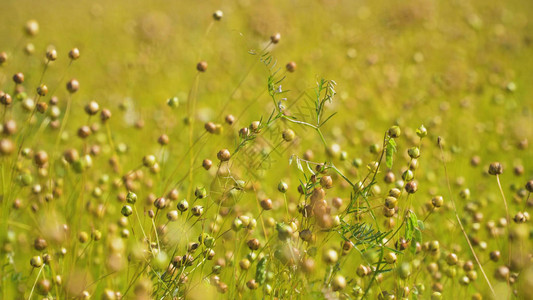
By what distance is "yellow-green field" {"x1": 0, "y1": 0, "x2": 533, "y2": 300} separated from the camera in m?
1.16

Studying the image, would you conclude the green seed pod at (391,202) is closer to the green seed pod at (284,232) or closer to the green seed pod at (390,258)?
the green seed pod at (390,258)

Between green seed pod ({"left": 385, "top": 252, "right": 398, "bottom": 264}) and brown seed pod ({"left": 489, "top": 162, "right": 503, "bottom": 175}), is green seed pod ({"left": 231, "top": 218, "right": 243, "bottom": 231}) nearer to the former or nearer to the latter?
green seed pod ({"left": 385, "top": 252, "right": 398, "bottom": 264})

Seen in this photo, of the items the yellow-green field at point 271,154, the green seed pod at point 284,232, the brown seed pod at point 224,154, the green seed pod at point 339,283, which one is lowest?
the yellow-green field at point 271,154

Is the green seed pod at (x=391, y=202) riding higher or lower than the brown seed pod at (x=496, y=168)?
higher

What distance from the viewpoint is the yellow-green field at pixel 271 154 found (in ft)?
3.79

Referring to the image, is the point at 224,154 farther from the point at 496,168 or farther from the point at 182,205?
the point at 496,168

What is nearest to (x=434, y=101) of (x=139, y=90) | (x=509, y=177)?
(x=509, y=177)

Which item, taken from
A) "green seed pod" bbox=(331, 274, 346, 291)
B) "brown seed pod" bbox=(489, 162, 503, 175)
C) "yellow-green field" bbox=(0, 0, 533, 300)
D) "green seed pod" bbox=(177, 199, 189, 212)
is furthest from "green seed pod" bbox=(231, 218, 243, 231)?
"brown seed pod" bbox=(489, 162, 503, 175)

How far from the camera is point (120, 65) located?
13.3 feet

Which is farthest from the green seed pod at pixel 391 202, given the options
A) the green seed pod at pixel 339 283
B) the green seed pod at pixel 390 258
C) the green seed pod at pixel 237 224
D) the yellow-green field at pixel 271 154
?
the green seed pod at pixel 237 224

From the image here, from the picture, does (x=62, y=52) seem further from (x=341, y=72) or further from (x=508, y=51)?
(x=508, y=51)

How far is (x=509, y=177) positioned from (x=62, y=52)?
4.38 metres

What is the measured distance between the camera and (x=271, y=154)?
7.95ft

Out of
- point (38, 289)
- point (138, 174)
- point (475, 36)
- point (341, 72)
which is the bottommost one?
point (475, 36)
